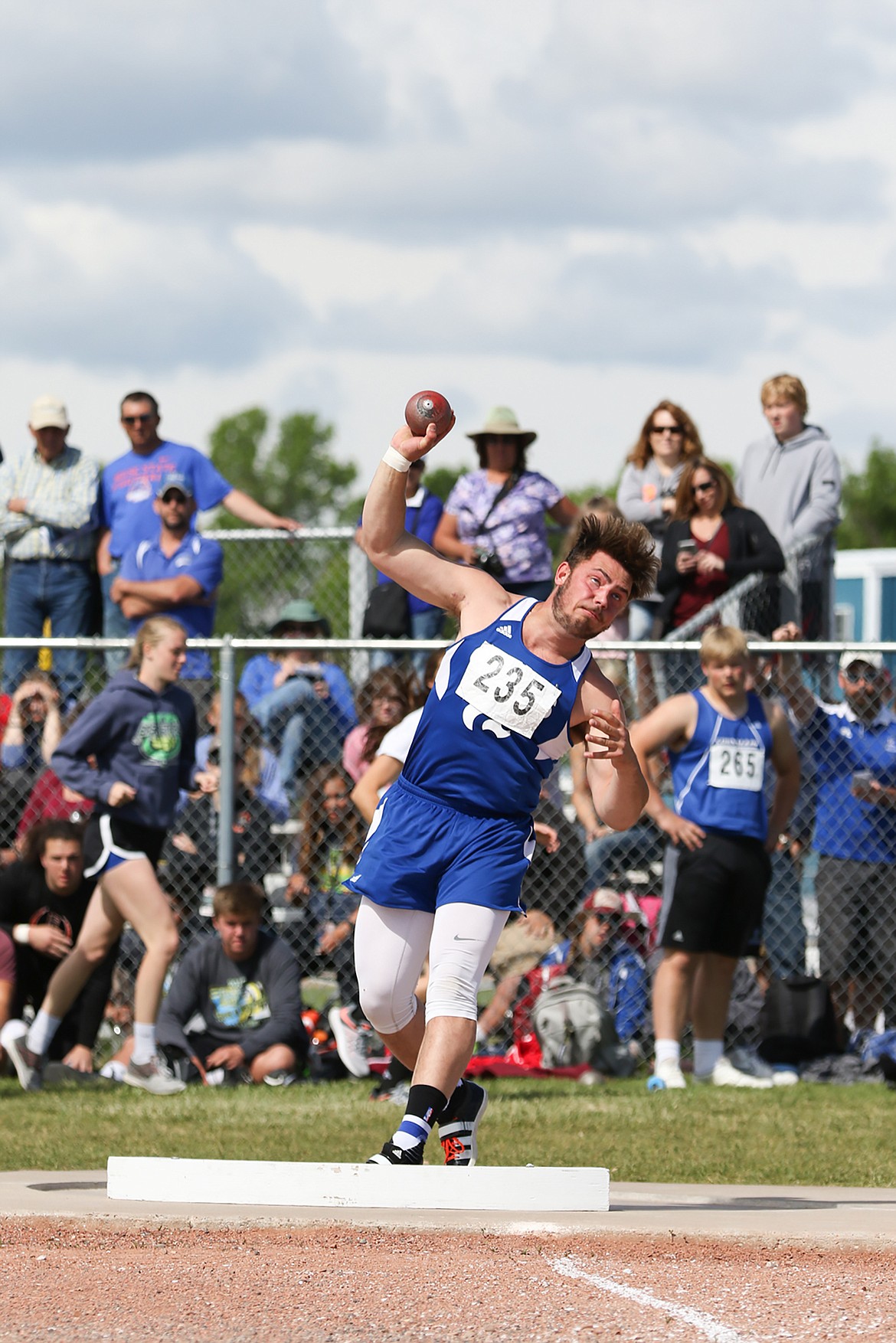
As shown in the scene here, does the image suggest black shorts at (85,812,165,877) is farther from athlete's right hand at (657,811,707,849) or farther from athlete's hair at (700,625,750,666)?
athlete's hair at (700,625,750,666)

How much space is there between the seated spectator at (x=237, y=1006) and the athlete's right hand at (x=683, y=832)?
2.06 meters

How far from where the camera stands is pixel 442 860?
549 cm

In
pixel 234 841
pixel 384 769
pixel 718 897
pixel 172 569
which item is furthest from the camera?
pixel 172 569

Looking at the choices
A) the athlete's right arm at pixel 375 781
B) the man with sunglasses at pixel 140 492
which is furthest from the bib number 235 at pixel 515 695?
the man with sunglasses at pixel 140 492

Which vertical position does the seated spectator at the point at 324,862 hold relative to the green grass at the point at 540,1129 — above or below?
above

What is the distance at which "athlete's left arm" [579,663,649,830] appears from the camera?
211 inches

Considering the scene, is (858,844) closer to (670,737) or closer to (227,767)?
(670,737)

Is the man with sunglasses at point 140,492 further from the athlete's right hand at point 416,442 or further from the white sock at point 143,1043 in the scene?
the athlete's right hand at point 416,442

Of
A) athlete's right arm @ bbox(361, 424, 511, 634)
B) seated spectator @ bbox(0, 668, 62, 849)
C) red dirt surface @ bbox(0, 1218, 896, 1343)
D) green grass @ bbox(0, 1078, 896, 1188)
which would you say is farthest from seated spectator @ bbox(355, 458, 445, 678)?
red dirt surface @ bbox(0, 1218, 896, 1343)

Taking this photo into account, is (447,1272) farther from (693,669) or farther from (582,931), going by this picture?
(693,669)

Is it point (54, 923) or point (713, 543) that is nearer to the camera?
point (54, 923)

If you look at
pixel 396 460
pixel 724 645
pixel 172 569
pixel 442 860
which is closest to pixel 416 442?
pixel 396 460

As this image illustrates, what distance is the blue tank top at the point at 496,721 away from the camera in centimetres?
547

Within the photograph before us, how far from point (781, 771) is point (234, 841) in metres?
3.01
